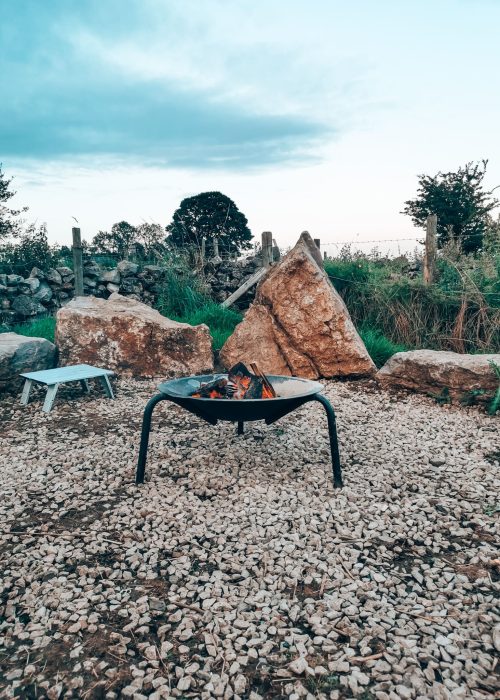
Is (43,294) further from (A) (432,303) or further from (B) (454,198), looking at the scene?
(B) (454,198)

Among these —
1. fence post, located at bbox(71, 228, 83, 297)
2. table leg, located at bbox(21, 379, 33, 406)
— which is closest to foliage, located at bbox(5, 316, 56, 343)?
fence post, located at bbox(71, 228, 83, 297)

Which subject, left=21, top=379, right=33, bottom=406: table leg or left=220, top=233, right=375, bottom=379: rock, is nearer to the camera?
left=21, top=379, right=33, bottom=406: table leg

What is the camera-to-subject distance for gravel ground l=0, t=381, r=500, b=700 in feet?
5.36

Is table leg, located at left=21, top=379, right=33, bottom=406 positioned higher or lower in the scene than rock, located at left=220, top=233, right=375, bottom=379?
lower

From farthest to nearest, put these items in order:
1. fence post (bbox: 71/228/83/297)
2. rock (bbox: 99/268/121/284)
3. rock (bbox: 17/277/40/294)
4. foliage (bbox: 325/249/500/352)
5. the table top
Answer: rock (bbox: 99/268/121/284)
rock (bbox: 17/277/40/294)
fence post (bbox: 71/228/83/297)
foliage (bbox: 325/249/500/352)
the table top

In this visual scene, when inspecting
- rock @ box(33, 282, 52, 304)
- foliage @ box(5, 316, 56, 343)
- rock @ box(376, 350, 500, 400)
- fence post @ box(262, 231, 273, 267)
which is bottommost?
rock @ box(376, 350, 500, 400)

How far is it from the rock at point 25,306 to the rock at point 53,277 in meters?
0.62

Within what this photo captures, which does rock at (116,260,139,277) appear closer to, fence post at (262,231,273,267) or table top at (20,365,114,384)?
fence post at (262,231,273,267)

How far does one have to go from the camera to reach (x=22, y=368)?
198 inches

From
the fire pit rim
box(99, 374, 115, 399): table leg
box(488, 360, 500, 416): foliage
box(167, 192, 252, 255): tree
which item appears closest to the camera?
the fire pit rim

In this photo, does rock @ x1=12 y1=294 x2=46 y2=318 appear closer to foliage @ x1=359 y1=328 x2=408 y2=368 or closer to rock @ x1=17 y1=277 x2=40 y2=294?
rock @ x1=17 y1=277 x2=40 y2=294

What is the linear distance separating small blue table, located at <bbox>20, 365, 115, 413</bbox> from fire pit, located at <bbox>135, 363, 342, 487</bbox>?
1.57 meters

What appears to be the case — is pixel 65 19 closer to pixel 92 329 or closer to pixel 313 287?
pixel 92 329

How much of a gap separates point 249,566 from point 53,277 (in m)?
8.17
